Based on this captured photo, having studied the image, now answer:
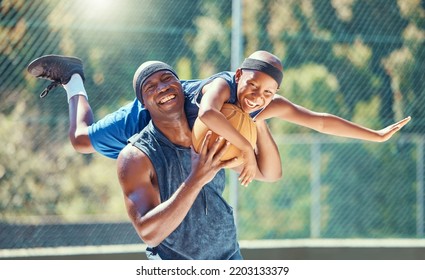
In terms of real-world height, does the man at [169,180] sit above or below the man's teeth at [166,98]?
below

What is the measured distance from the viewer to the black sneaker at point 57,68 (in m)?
5.00

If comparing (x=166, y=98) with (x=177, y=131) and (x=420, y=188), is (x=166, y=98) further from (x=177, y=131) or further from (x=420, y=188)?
(x=420, y=188)

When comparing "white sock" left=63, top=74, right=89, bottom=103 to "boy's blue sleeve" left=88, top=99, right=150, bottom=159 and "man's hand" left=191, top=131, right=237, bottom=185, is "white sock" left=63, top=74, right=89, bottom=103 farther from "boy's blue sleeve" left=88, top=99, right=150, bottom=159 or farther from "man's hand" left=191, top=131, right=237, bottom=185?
"man's hand" left=191, top=131, right=237, bottom=185

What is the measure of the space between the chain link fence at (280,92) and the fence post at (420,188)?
12 mm

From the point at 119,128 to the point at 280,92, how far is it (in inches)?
135

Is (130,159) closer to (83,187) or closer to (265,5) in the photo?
(83,187)

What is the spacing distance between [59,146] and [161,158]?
2.97 m

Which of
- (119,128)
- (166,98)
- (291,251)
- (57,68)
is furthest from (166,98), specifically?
(291,251)

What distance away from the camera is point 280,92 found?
762 cm

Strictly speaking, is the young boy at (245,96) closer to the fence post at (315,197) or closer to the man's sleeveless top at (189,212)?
the man's sleeveless top at (189,212)

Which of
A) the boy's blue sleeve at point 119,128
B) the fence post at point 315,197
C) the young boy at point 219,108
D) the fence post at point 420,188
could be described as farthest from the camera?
the fence post at point 420,188

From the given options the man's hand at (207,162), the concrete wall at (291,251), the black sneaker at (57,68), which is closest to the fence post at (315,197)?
the concrete wall at (291,251)

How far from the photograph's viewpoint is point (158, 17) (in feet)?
22.9
